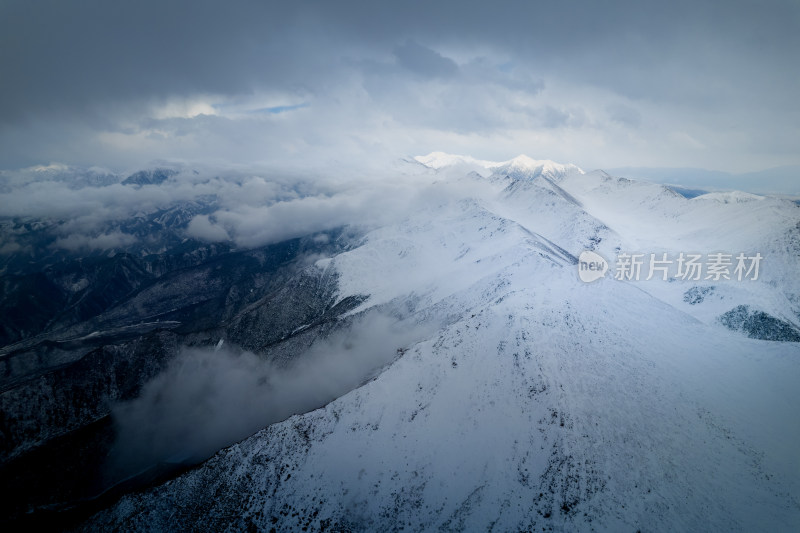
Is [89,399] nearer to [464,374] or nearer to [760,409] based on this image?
[464,374]

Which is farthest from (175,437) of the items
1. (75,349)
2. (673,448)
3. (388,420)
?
(673,448)

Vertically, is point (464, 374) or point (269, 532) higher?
point (464, 374)

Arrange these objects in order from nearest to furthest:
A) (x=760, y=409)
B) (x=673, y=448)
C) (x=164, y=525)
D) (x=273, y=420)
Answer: (x=673, y=448), (x=760, y=409), (x=164, y=525), (x=273, y=420)

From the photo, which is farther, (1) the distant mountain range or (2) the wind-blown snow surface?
(1) the distant mountain range

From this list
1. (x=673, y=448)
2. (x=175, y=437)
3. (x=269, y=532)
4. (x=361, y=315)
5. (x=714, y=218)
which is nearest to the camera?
(x=673, y=448)

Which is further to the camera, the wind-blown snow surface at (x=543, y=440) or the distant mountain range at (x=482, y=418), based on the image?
the distant mountain range at (x=482, y=418)

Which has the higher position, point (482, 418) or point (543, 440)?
point (543, 440)

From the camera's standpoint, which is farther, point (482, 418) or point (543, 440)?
point (482, 418)

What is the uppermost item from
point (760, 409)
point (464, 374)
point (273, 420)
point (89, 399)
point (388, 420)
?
point (760, 409)
